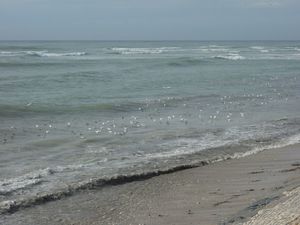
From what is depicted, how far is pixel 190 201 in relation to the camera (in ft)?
20.9

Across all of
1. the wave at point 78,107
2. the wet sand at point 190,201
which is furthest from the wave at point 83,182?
the wave at point 78,107

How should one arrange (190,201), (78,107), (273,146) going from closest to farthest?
(190,201)
(273,146)
(78,107)

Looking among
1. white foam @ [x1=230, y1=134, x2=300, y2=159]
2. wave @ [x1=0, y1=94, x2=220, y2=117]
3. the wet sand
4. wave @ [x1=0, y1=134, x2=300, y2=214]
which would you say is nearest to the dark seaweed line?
wave @ [x1=0, y1=134, x2=300, y2=214]

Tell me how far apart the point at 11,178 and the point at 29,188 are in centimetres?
63

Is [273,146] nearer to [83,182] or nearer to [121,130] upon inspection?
[121,130]

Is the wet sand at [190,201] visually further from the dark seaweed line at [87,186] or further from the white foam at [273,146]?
the white foam at [273,146]

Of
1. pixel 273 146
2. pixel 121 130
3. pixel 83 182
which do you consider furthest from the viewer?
pixel 121 130

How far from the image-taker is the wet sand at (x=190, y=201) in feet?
17.8

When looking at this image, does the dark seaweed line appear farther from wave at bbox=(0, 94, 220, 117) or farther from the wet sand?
wave at bbox=(0, 94, 220, 117)

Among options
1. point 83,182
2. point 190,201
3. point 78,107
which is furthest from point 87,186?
point 78,107

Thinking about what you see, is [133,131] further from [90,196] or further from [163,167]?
[90,196]

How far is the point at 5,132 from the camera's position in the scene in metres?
11.6

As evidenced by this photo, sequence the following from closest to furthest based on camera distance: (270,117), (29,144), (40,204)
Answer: (40,204), (29,144), (270,117)

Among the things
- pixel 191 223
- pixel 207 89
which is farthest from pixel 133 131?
pixel 207 89
